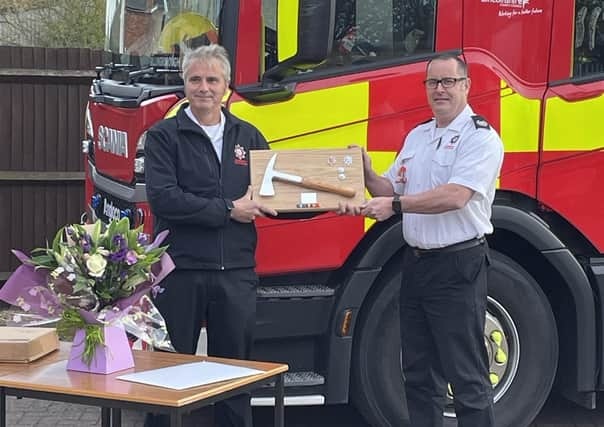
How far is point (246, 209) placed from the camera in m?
4.18

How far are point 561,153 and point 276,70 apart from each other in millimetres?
1453

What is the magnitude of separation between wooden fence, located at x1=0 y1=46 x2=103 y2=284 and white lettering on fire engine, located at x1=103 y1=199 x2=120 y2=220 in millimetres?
3490

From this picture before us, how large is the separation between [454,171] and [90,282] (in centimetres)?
161

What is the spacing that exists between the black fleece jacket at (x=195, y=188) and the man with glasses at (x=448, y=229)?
494mm

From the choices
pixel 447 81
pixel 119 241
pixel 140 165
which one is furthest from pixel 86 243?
pixel 447 81

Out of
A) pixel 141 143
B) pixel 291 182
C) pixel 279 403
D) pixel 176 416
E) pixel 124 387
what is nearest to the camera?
pixel 176 416

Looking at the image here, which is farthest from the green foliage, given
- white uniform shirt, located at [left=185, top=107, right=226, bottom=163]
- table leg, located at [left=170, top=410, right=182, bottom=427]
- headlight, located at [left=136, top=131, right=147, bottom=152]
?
table leg, located at [left=170, top=410, right=182, bottom=427]

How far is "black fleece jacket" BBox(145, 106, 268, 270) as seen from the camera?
13.6ft

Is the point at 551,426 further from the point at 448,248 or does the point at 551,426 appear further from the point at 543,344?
the point at 448,248

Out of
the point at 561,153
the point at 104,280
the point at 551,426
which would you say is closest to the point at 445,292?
the point at 561,153

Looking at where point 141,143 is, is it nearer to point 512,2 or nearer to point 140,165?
point 140,165

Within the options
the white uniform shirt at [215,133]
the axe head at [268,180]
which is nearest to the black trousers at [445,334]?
the axe head at [268,180]

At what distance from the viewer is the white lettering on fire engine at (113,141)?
4906 millimetres

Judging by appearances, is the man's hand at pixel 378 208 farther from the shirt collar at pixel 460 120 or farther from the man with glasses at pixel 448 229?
the shirt collar at pixel 460 120
